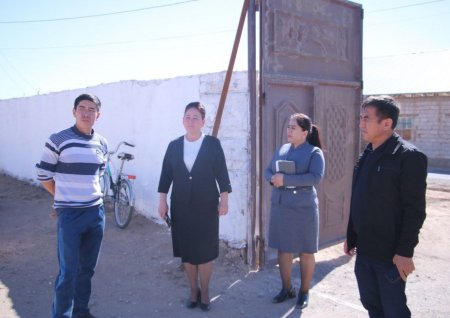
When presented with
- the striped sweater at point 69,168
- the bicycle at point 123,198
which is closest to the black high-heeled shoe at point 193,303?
the striped sweater at point 69,168

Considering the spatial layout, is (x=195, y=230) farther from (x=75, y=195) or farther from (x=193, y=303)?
(x=75, y=195)

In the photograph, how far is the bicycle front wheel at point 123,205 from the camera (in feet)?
20.8

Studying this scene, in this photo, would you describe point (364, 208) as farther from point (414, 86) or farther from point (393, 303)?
point (414, 86)

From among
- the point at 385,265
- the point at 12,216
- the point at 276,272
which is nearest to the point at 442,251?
the point at 276,272

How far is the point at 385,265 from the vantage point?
2559 mm

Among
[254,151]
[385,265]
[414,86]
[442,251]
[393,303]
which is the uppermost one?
[414,86]

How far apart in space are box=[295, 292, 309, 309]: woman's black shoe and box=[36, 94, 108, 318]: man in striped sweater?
76.9 inches

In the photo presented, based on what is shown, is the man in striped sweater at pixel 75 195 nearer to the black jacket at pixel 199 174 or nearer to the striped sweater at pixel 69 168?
the striped sweater at pixel 69 168

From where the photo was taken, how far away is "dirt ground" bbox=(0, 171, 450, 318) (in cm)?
384

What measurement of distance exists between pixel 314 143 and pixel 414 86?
770 inches

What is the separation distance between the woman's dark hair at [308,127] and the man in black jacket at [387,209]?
3.37 feet

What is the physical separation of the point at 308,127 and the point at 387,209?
1.41 metres

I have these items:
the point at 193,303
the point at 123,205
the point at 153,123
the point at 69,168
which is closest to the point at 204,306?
the point at 193,303

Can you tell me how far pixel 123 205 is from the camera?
645cm
